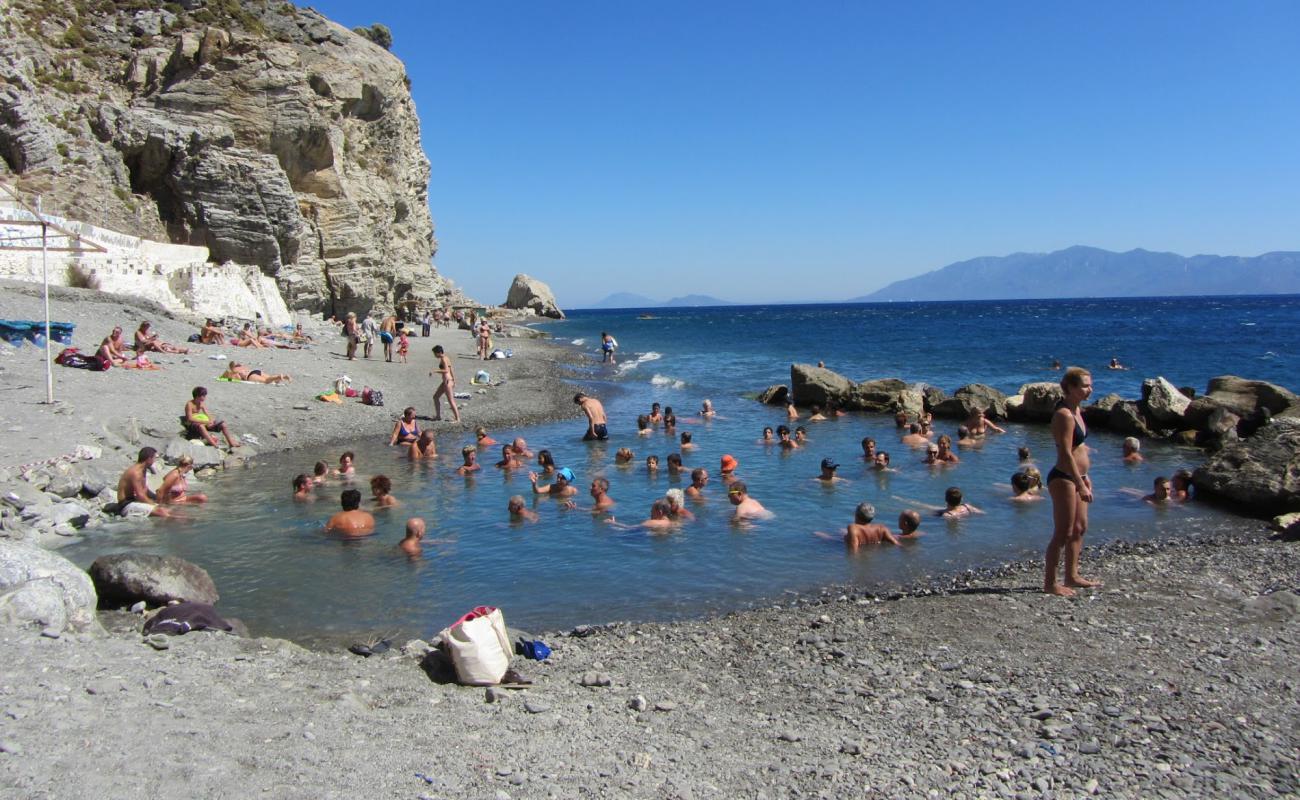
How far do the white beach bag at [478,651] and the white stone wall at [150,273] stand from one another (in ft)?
66.8

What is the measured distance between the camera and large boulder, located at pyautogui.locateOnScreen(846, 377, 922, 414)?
22617 mm

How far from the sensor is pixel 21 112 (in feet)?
95.7

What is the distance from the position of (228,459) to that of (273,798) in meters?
12.3

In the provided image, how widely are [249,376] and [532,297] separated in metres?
84.6

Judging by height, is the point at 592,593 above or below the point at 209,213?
below

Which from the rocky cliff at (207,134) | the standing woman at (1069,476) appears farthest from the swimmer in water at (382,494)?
the rocky cliff at (207,134)

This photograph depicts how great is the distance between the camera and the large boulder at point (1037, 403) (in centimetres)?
2056

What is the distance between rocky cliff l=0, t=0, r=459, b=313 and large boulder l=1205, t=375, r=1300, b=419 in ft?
111

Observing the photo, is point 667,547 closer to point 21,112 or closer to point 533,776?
point 533,776

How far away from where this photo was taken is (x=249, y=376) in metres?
19.6

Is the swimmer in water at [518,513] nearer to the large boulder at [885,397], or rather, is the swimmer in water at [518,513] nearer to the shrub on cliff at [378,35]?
the large boulder at [885,397]

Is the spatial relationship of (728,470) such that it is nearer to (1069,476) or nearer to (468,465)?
(468,465)

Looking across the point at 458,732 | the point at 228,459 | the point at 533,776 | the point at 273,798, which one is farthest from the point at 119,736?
the point at 228,459

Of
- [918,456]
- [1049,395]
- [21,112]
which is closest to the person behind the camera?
[918,456]
